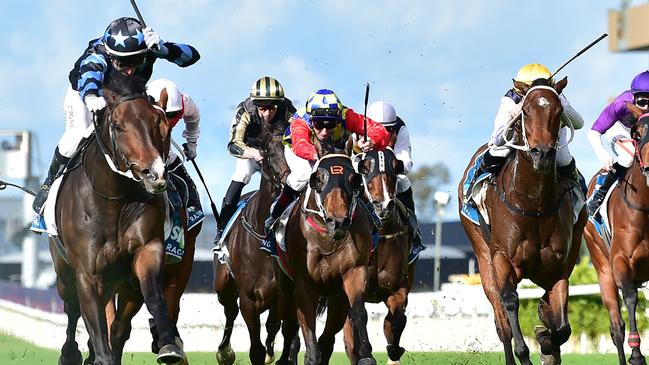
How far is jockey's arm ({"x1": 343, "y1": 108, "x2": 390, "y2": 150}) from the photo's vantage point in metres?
9.54

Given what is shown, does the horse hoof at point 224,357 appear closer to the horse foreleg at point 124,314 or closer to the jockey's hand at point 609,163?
the horse foreleg at point 124,314

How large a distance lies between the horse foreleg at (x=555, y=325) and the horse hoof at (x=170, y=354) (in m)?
3.17

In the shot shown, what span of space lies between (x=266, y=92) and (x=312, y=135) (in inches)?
64.5

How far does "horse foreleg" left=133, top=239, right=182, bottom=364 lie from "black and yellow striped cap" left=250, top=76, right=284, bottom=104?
10.5 feet

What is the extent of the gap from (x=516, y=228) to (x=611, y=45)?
1627 inches

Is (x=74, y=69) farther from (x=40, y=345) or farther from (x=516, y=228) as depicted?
(x=40, y=345)

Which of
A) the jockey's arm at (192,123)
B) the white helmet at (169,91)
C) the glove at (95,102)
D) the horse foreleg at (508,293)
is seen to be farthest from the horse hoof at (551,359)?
the glove at (95,102)

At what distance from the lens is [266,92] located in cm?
1089

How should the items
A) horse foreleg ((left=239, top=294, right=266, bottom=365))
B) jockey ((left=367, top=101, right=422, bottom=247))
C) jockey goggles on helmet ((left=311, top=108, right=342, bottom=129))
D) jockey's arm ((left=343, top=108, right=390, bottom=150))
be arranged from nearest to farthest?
1. jockey goggles on helmet ((left=311, top=108, right=342, bottom=129))
2. jockey's arm ((left=343, top=108, right=390, bottom=150))
3. horse foreleg ((left=239, top=294, right=266, bottom=365))
4. jockey ((left=367, top=101, right=422, bottom=247))

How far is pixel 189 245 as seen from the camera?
32.1ft

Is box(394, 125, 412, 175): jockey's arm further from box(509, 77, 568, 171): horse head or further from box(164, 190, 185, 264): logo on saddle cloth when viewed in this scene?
box(164, 190, 185, 264): logo on saddle cloth

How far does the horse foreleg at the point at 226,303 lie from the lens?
11.6 meters

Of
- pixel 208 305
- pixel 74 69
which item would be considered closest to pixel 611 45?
pixel 208 305

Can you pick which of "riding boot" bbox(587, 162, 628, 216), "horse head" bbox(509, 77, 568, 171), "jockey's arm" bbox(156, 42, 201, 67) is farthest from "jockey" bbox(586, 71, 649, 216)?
"jockey's arm" bbox(156, 42, 201, 67)
